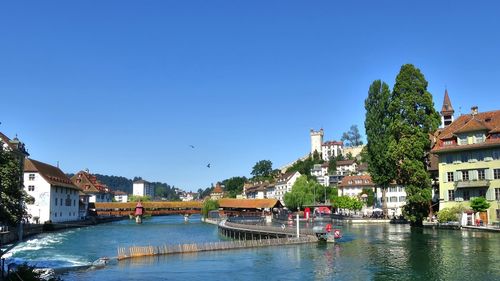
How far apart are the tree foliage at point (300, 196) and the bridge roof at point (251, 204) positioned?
497 centimetres

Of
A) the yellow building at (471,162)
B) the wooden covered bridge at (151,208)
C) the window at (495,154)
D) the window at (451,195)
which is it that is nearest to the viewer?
the window at (495,154)

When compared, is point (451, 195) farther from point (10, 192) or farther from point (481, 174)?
point (10, 192)

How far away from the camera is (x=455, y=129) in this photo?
66.6 metres

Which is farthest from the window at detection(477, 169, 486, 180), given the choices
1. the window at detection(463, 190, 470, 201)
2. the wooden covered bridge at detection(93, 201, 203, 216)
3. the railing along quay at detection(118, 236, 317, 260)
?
the wooden covered bridge at detection(93, 201, 203, 216)

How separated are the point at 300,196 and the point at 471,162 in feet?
213

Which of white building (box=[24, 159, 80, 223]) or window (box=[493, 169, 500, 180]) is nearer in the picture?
window (box=[493, 169, 500, 180])

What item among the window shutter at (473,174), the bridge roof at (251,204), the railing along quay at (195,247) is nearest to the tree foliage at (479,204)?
the window shutter at (473,174)

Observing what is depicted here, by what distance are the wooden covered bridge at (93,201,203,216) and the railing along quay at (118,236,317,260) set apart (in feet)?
277

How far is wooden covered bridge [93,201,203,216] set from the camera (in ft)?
437

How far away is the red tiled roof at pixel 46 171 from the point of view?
273 feet

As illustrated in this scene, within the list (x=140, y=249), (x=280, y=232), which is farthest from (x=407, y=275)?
(x=280, y=232)

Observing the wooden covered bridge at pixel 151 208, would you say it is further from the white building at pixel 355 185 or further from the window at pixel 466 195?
the window at pixel 466 195

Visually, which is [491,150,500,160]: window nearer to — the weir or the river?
the river

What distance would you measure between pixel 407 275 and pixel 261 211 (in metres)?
87.0
